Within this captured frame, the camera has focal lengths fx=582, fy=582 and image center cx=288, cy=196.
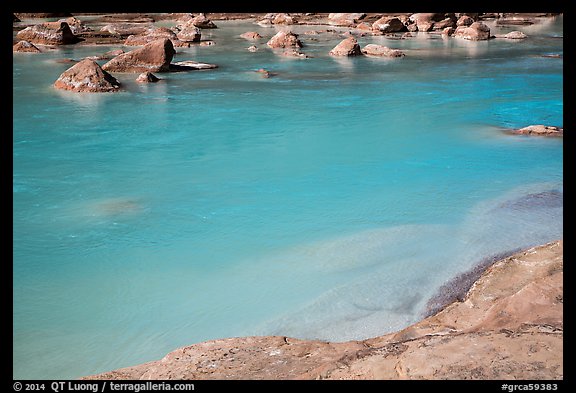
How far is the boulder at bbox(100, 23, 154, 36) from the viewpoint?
25.7 meters

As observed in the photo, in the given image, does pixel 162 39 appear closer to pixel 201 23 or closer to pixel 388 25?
pixel 201 23

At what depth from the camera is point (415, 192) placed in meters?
7.43

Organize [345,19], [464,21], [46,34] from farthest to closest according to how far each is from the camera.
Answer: [345,19] < [464,21] < [46,34]

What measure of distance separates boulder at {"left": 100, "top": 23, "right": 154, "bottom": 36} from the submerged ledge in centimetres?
2336

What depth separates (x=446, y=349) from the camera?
9.97 feet

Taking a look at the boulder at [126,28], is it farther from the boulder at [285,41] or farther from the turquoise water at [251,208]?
the turquoise water at [251,208]

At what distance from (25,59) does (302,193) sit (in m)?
13.8

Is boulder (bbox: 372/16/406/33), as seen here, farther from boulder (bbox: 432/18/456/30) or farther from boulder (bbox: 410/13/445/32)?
boulder (bbox: 432/18/456/30)

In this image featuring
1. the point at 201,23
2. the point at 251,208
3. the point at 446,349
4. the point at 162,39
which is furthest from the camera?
the point at 201,23

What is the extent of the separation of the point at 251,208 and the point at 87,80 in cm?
807

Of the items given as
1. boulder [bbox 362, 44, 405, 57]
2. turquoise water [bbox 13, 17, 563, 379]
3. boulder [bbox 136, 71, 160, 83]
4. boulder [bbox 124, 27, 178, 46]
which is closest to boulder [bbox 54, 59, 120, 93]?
turquoise water [bbox 13, 17, 563, 379]

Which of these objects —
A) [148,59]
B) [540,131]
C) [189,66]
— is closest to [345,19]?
[189,66]

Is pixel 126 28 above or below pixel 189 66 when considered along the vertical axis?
above
